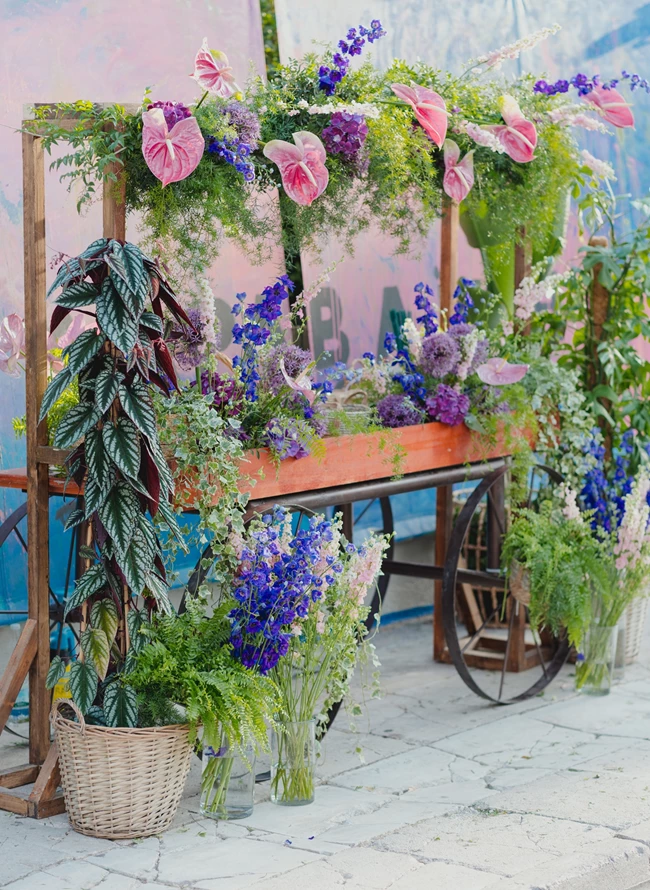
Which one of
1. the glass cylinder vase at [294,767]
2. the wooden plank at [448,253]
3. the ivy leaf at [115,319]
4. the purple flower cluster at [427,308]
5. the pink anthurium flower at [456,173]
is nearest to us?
the ivy leaf at [115,319]

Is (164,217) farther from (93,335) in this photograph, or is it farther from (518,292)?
(518,292)

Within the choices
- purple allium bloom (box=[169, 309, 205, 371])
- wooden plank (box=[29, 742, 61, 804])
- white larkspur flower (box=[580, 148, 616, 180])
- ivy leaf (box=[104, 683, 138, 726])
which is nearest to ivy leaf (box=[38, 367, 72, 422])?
purple allium bloom (box=[169, 309, 205, 371])

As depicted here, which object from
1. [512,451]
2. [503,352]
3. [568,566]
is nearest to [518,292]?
[503,352]

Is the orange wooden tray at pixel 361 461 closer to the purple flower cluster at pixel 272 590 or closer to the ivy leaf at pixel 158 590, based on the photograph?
the purple flower cluster at pixel 272 590

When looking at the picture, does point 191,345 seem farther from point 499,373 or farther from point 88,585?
point 499,373

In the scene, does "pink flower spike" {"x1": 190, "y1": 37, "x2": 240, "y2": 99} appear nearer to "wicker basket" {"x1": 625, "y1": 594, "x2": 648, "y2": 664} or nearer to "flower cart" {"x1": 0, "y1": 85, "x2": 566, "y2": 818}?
"flower cart" {"x1": 0, "y1": 85, "x2": 566, "y2": 818}

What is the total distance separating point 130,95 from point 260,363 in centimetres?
152

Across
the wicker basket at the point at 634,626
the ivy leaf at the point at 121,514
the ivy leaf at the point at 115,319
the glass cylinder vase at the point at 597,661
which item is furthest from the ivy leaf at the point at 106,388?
the wicker basket at the point at 634,626

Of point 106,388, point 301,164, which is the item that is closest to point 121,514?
point 106,388

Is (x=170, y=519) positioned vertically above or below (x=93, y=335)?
below

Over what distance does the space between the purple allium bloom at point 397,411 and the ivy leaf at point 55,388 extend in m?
1.43

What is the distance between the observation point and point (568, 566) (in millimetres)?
4781

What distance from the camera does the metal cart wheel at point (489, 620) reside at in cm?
461

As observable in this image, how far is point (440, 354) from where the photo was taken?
459 centimetres
